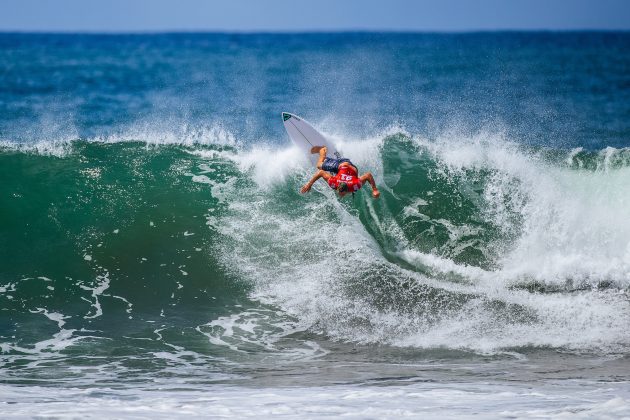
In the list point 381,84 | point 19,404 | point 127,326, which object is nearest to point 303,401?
point 19,404

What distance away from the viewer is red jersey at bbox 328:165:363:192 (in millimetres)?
10969

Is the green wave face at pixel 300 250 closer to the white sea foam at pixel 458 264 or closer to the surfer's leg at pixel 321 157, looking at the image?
the white sea foam at pixel 458 264

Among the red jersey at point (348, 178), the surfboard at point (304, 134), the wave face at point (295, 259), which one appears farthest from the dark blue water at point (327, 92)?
the red jersey at point (348, 178)

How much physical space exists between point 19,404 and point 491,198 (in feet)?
25.9

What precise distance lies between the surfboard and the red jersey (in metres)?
1.85

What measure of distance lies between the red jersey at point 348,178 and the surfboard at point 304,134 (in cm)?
185

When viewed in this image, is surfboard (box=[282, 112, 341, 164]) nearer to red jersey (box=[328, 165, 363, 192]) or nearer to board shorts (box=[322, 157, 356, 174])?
board shorts (box=[322, 157, 356, 174])

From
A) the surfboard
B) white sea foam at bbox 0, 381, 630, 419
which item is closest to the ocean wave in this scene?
the surfboard

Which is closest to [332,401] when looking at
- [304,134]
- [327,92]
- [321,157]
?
[321,157]

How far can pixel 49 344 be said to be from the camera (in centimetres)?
891

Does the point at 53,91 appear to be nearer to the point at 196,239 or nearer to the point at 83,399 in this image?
the point at 196,239

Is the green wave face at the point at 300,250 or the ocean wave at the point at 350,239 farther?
the ocean wave at the point at 350,239

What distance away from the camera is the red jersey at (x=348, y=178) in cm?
1097

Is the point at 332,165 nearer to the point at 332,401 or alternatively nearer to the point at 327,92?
the point at 332,401
